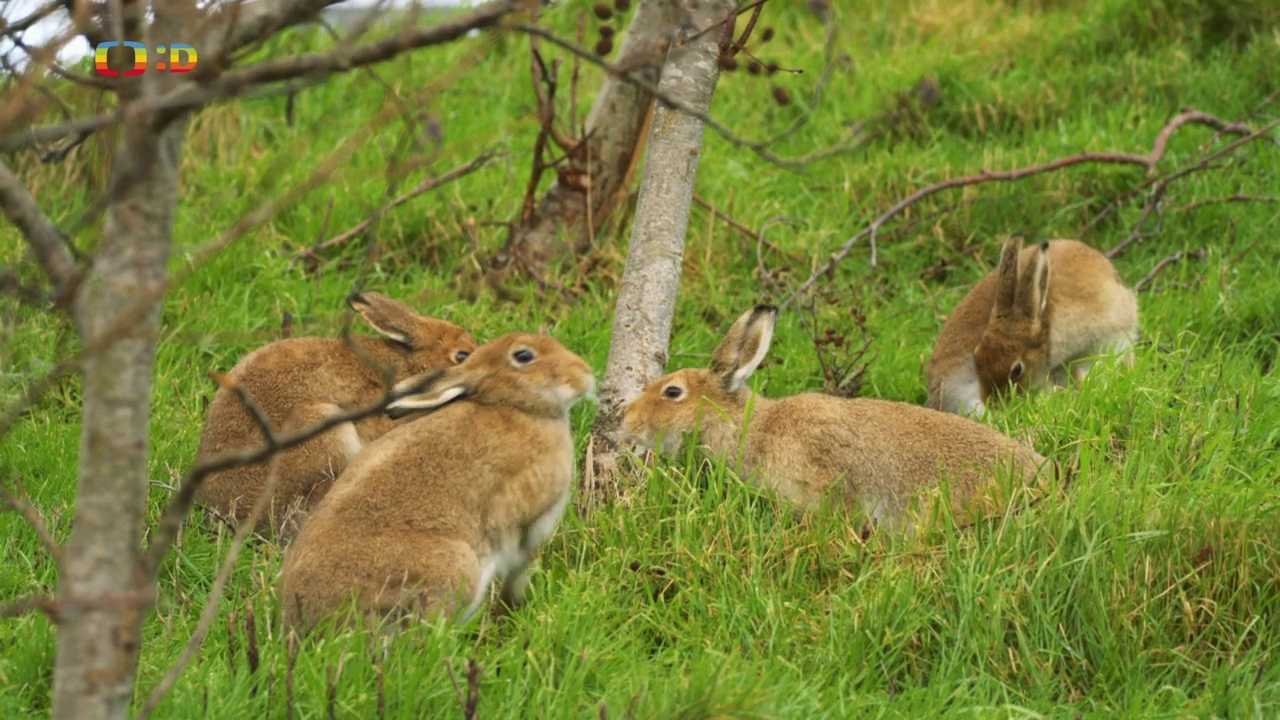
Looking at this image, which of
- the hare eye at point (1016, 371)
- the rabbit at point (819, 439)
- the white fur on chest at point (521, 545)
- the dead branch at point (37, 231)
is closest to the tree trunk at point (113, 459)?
the dead branch at point (37, 231)

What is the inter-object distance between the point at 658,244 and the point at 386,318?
4.27 feet

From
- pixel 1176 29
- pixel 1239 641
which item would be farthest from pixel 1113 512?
pixel 1176 29

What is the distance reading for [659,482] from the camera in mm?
6121

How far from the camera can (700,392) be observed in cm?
667

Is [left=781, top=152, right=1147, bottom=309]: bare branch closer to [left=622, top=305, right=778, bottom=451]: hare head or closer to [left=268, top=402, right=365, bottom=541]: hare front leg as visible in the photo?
[left=622, top=305, right=778, bottom=451]: hare head

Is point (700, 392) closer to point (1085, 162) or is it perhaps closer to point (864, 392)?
point (864, 392)

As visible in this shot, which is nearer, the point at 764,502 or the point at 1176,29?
the point at 764,502

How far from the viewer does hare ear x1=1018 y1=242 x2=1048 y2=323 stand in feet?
25.4

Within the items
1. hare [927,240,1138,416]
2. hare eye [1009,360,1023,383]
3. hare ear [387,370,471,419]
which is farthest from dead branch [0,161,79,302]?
hare eye [1009,360,1023,383]

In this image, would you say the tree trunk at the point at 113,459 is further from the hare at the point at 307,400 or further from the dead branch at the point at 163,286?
the hare at the point at 307,400

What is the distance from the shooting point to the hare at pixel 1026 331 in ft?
25.2

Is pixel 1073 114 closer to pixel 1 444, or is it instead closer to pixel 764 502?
pixel 764 502

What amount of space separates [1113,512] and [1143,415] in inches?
52.1

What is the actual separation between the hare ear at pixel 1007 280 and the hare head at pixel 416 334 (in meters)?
2.61
